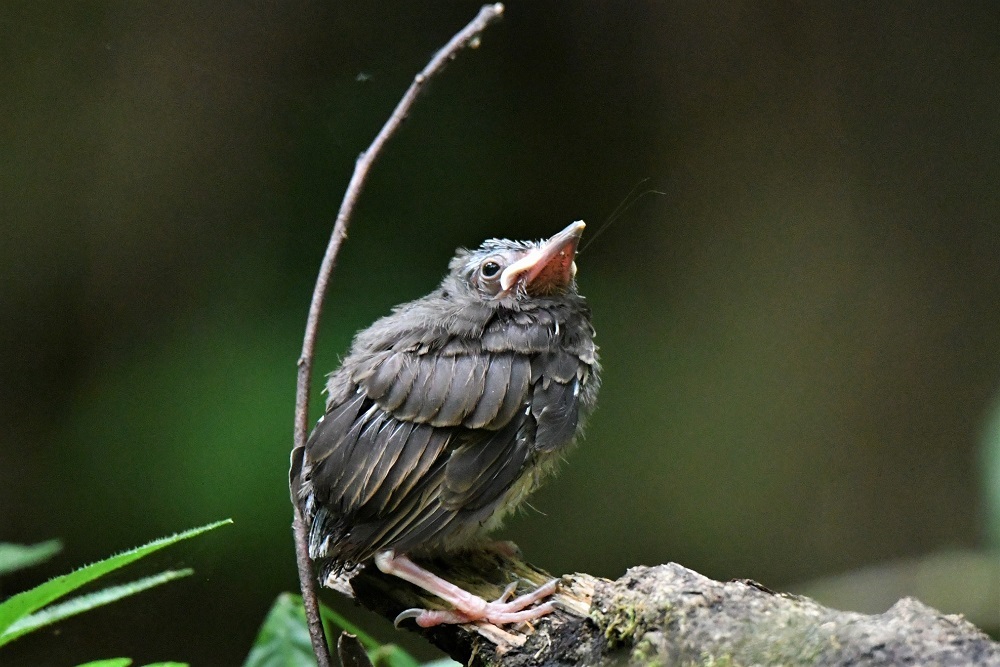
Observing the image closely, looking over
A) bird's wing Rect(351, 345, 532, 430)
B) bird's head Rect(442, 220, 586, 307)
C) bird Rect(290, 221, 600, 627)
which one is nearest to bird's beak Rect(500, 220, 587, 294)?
bird's head Rect(442, 220, 586, 307)

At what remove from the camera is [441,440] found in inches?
67.6

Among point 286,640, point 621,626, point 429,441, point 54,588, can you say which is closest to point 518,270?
point 429,441

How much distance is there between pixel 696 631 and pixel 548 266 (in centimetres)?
94

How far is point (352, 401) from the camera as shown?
1793 millimetres

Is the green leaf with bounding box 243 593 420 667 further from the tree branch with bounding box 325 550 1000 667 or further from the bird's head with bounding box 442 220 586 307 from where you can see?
the bird's head with bounding box 442 220 586 307

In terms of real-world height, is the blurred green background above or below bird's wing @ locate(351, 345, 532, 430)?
above

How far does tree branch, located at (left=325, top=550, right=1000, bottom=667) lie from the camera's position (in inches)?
44.4

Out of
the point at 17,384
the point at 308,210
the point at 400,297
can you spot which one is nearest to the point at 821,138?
the point at 400,297

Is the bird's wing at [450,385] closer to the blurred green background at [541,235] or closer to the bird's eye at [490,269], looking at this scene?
the bird's eye at [490,269]

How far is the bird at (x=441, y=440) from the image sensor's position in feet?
5.57

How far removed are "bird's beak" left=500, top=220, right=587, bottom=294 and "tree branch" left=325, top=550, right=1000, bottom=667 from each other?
26.0 inches

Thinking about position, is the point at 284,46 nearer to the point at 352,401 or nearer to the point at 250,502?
the point at 250,502

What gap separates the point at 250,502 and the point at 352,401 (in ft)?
4.56

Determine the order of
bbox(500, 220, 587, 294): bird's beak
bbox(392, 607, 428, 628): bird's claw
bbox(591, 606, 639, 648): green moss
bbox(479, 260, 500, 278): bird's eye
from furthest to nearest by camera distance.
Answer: bbox(479, 260, 500, 278): bird's eye, bbox(500, 220, 587, 294): bird's beak, bbox(392, 607, 428, 628): bird's claw, bbox(591, 606, 639, 648): green moss
